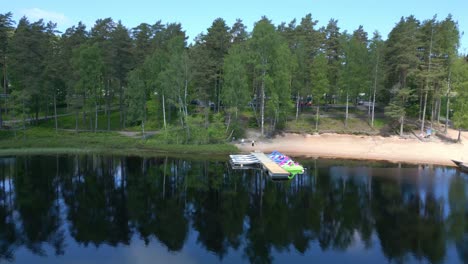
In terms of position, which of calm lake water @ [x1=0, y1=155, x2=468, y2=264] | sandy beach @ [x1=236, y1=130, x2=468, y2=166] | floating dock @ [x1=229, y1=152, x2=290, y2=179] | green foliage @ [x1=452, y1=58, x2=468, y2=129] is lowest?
calm lake water @ [x1=0, y1=155, x2=468, y2=264]

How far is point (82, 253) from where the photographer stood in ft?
65.3

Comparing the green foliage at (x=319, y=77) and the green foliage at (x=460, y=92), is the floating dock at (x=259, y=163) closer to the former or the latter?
the green foliage at (x=319, y=77)

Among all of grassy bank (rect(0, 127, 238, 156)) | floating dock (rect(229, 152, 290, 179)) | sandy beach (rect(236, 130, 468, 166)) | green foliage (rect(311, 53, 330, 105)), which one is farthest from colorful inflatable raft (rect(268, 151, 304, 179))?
green foliage (rect(311, 53, 330, 105))

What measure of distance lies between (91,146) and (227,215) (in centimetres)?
3026

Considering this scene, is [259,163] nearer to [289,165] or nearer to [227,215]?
[289,165]

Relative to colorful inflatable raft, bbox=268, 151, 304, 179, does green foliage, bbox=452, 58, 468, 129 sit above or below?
above

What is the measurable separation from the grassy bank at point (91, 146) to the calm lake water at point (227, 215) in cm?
843

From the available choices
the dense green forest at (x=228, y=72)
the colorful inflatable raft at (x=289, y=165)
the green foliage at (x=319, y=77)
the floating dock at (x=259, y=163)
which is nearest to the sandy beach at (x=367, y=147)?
the dense green forest at (x=228, y=72)

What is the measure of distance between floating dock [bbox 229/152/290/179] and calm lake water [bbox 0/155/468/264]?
152 cm

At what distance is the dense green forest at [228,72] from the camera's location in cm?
5175

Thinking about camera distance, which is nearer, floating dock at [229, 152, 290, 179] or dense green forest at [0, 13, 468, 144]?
floating dock at [229, 152, 290, 179]

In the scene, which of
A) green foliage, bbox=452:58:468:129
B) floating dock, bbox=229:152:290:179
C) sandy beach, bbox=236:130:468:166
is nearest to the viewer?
floating dock, bbox=229:152:290:179

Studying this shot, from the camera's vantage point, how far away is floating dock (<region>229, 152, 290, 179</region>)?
36.2 meters

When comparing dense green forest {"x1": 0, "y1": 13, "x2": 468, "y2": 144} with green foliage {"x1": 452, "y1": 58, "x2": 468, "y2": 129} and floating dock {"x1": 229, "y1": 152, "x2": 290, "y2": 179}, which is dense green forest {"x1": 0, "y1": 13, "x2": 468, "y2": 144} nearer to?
green foliage {"x1": 452, "y1": 58, "x2": 468, "y2": 129}
